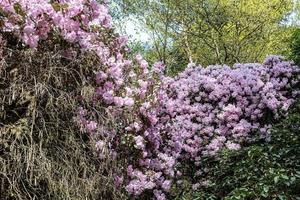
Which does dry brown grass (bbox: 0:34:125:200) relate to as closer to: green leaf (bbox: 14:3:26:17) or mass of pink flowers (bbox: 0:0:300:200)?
mass of pink flowers (bbox: 0:0:300:200)

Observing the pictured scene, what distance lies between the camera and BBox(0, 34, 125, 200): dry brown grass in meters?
4.85

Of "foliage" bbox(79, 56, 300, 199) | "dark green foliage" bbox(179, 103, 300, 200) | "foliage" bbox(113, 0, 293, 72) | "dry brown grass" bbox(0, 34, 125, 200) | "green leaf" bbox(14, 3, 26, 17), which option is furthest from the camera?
"foliage" bbox(113, 0, 293, 72)

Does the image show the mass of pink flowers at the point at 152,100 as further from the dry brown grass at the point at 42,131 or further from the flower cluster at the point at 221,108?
the dry brown grass at the point at 42,131

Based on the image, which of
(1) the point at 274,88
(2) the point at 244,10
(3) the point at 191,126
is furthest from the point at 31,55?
(2) the point at 244,10

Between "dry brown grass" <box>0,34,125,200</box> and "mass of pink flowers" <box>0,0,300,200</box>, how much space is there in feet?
0.51

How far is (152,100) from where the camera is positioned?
6.67m

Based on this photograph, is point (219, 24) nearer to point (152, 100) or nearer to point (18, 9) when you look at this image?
point (152, 100)

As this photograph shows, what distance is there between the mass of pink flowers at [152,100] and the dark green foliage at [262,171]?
434 mm

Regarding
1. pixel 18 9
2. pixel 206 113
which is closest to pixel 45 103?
pixel 18 9

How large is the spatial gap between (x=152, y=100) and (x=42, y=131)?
198cm

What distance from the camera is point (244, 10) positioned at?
20.8m

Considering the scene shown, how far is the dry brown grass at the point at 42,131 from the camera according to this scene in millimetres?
4848

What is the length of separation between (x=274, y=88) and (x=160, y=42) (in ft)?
53.3

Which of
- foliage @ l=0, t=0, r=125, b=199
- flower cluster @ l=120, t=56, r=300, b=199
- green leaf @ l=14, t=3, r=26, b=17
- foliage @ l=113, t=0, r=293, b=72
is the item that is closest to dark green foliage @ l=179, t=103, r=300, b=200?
flower cluster @ l=120, t=56, r=300, b=199
